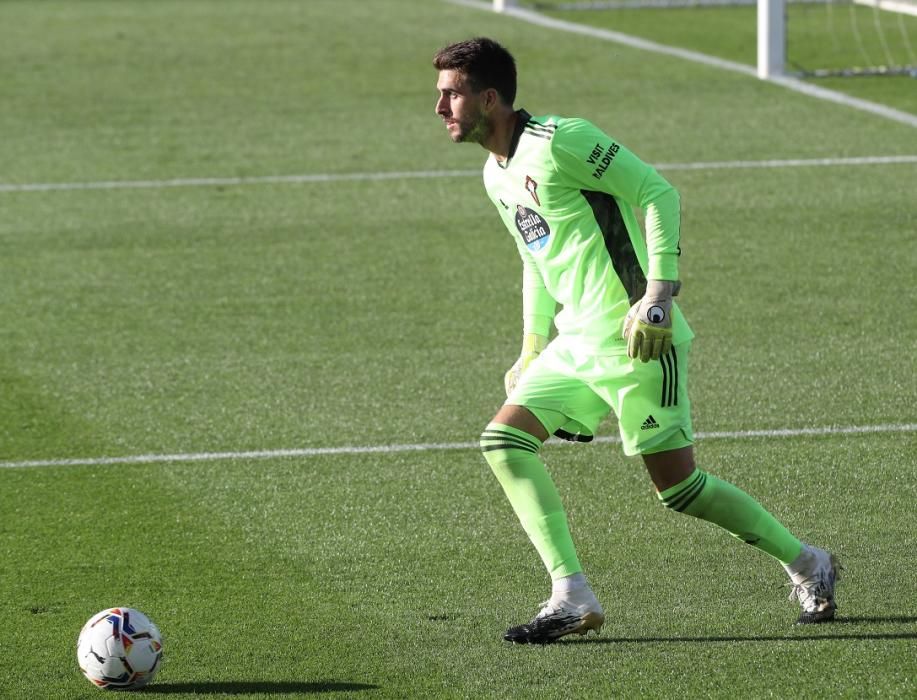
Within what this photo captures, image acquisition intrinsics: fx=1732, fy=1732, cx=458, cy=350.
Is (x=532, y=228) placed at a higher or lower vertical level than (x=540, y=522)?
higher

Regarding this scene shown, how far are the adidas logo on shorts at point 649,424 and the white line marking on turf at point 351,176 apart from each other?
9.49 m

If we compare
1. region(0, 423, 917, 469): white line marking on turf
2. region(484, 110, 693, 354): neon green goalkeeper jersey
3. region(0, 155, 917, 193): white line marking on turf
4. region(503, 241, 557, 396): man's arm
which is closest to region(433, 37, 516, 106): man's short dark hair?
region(484, 110, 693, 354): neon green goalkeeper jersey

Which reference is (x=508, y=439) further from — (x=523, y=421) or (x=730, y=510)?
(x=730, y=510)

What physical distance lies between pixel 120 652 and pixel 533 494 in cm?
142

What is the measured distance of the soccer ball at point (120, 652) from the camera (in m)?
5.37

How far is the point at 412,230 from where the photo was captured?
13172mm

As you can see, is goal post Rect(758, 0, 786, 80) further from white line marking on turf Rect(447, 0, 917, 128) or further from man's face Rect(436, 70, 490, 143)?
man's face Rect(436, 70, 490, 143)

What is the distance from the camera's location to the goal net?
19.5 metres

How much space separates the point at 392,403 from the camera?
29.7ft

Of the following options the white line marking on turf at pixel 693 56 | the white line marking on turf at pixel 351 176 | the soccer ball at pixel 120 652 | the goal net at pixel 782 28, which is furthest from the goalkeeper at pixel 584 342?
the goal net at pixel 782 28

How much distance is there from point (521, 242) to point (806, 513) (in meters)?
1.94

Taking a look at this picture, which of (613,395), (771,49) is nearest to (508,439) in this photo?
(613,395)

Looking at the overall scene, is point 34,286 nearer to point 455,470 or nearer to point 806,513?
point 455,470

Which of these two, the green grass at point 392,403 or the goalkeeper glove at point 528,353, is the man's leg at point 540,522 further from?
the goalkeeper glove at point 528,353
